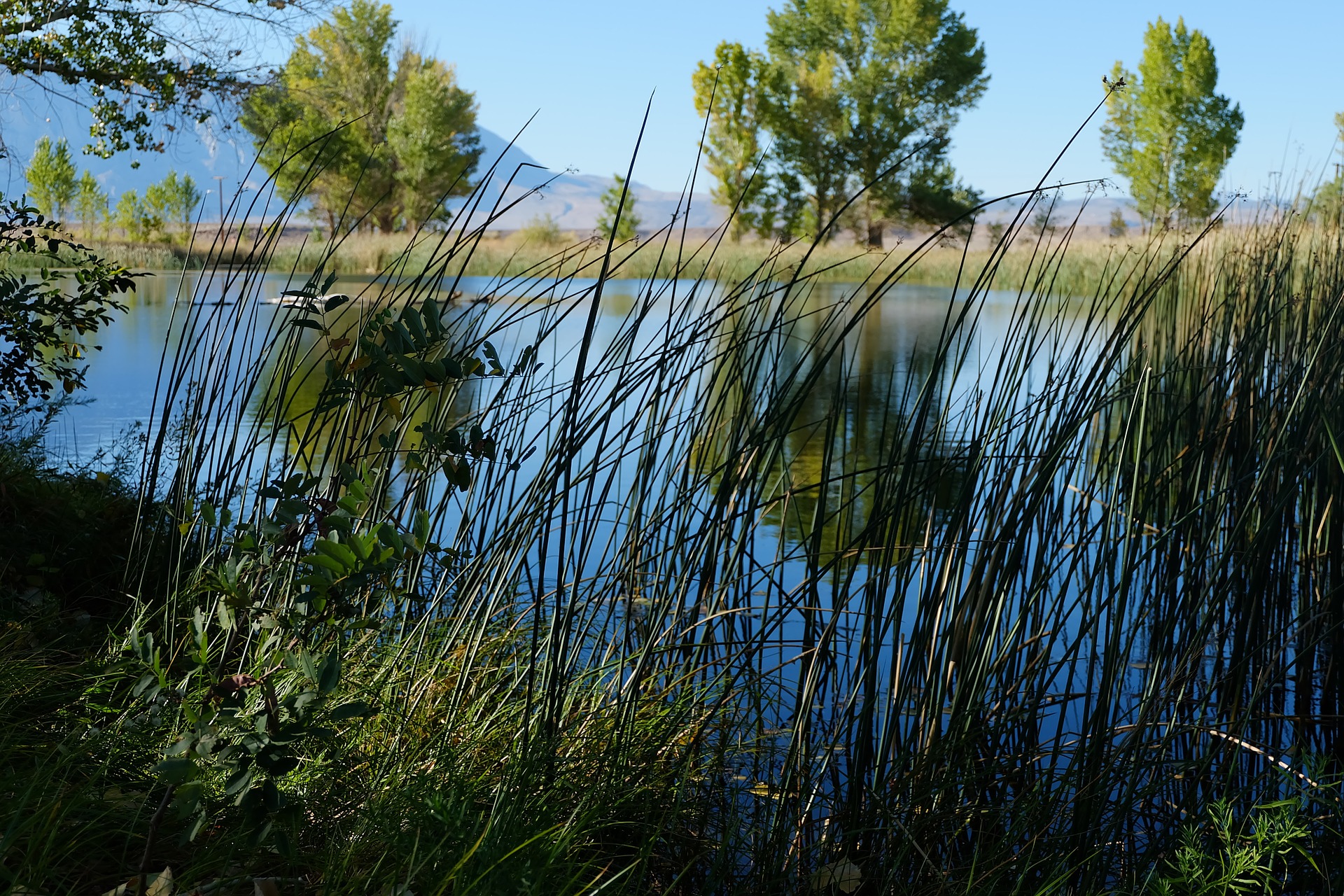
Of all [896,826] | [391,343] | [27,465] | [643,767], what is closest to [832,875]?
[896,826]

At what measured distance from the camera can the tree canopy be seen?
22.1m

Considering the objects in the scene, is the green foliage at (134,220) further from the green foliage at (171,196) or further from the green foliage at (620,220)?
the green foliage at (620,220)

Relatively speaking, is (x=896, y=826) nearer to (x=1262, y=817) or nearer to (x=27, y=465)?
(x=1262, y=817)

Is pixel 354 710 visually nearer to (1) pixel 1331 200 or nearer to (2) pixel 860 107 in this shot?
(1) pixel 1331 200

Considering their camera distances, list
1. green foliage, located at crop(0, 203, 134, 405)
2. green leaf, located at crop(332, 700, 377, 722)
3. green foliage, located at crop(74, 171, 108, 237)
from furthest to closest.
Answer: green foliage, located at crop(74, 171, 108, 237)
green foliage, located at crop(0, 203, 134, 405)
green leaf, located at crop(332, 700, 377, 722)

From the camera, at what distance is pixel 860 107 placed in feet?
78.7

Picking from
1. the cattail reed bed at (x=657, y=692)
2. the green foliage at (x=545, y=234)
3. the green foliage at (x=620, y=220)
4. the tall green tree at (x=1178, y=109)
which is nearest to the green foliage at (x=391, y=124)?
the green foliage at (x=545, y=234)

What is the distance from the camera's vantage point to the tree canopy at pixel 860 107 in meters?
22.1

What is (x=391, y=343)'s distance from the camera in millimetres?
1030

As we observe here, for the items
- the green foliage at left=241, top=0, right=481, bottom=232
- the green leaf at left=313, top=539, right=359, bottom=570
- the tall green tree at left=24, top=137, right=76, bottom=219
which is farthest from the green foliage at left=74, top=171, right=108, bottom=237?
the green leaf at left=313, top=539, right=359, bottom=570

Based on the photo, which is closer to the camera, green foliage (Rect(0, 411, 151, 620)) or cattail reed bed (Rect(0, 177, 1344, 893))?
cattail reed bed (Rect(0, 177, 1344, 893))

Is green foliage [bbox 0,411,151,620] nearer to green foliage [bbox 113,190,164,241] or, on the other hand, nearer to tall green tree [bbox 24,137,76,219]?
green foliage [bbox 113,190,164,241]

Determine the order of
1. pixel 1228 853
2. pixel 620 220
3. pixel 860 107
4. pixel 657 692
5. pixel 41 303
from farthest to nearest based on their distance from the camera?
pixel 860 107 → pixel 41 303 → pixel 657 692 → pixel 620 220 → pixel 1228 853

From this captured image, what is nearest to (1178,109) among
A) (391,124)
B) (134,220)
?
(391,124)
